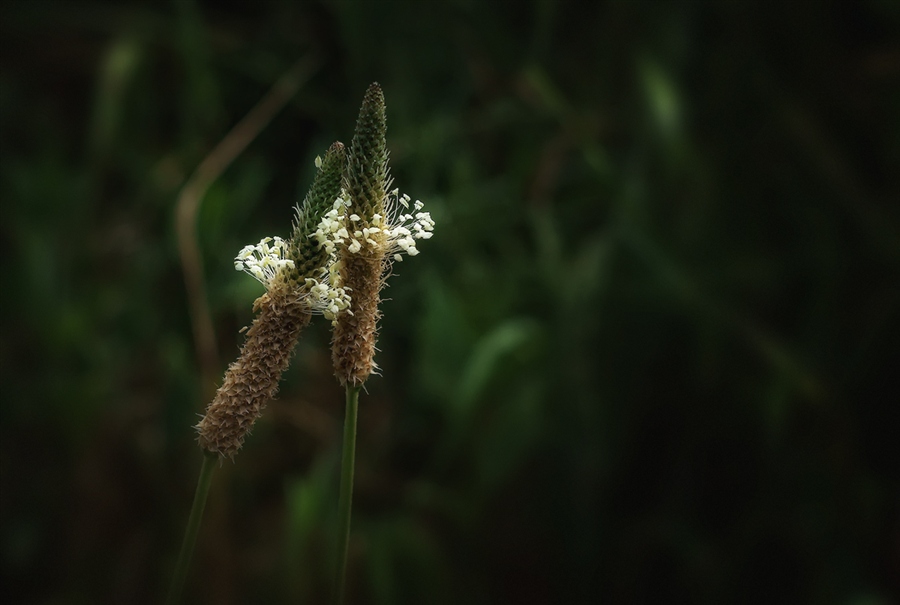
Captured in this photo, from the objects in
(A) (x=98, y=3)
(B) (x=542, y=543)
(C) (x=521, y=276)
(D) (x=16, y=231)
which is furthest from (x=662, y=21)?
(D) (x=16, y=231)

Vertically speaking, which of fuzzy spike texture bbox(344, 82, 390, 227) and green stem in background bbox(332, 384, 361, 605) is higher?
fuzzy spike texture bbox(344, 82, 390, 227)

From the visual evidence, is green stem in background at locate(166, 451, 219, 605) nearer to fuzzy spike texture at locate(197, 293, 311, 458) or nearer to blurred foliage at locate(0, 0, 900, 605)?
fuzzy spike texture at locate(197, 293, 311, 458)

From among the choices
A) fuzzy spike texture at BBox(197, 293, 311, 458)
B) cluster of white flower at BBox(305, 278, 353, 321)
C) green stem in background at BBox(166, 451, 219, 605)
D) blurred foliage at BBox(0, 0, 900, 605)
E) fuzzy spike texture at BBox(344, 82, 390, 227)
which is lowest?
green stem in background at BBox(166, 451, 219, 605)

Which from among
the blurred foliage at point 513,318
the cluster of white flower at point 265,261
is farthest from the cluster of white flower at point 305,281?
the blurred foliage at point 513,318

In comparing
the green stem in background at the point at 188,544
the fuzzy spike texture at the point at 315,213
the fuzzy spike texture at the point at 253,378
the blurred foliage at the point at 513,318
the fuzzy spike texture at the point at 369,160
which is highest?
the blurred foliage at the point at 513,318

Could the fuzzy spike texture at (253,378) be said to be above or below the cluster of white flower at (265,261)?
below

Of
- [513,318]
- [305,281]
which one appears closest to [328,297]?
[305,281]

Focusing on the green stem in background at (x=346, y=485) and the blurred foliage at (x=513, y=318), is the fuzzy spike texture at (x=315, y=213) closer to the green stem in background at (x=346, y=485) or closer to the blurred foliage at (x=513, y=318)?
the green stem in background at (x=346, y=485)

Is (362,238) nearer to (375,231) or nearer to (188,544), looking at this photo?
(375,231)

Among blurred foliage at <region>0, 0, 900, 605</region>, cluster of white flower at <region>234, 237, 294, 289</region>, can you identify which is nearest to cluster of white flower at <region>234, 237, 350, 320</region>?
cluster of white flower at <region>234, 237, 294, 289</region>
